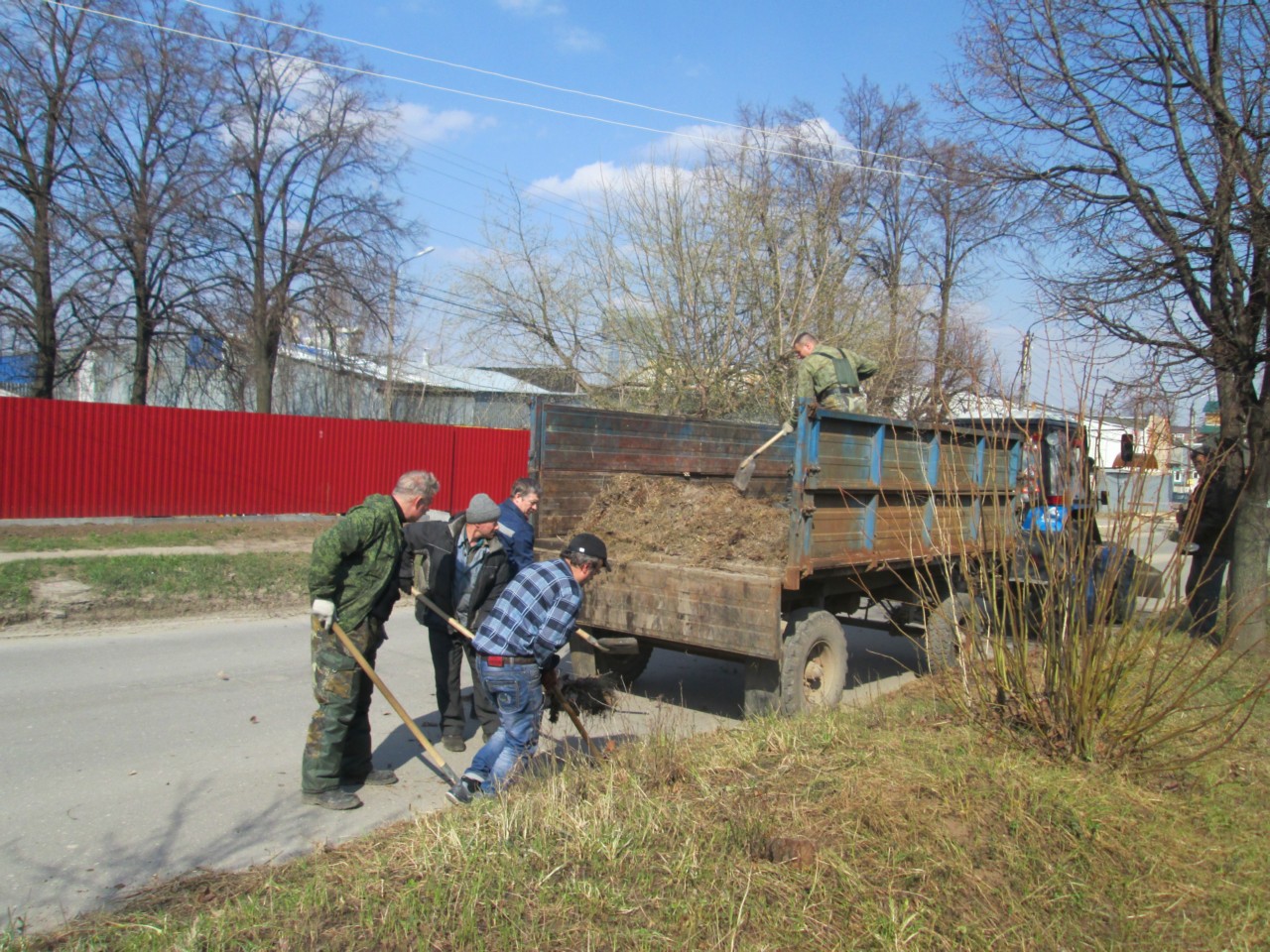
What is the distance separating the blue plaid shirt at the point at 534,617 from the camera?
4.43 meters

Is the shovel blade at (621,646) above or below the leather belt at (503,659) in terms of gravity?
below

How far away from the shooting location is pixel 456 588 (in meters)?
6.04

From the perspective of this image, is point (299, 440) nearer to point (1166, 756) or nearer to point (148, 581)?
point (148, 581)

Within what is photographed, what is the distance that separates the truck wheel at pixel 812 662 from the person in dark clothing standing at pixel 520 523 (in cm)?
174

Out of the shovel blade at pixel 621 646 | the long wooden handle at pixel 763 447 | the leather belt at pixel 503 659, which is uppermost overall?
the long wooden handle at pixel 763 447

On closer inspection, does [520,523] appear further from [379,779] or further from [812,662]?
[812,662]

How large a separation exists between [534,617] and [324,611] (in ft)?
3.66

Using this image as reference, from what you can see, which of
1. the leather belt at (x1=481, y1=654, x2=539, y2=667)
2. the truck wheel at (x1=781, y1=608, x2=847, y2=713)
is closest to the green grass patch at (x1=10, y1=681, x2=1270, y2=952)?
the leather belt at (x1=481, y1=654, x2=539, y2=667)

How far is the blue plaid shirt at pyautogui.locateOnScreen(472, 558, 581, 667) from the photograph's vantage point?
4434 millimetres

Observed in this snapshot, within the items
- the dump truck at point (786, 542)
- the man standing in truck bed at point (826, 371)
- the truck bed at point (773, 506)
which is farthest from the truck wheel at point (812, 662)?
the man standing in truck bed at point (826, 371)

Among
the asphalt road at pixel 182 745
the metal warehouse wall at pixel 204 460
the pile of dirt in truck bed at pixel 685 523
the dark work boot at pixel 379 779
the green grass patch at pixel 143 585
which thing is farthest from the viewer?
the metal warehouse wall at pixel 204 460

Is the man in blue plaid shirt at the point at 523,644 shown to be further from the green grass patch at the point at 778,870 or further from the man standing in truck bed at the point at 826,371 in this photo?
the man standing in truck bed at the point at 826,371

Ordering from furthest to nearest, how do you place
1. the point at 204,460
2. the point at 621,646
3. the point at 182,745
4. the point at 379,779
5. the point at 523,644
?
1. the point at 204,460
2. the point at 621,646
3. the point at 182,745
4. the point at 379,779
5. the point at 523,644

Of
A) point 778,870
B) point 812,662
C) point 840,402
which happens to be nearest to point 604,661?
point 812,662
